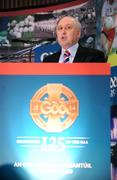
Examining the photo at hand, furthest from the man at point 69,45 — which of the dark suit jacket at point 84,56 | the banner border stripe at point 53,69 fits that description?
the banner border stripe at point 53,69

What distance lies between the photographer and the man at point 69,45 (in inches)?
40.2

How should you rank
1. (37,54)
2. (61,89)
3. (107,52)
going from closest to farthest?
(61,89) → (107,52) → (37,54)

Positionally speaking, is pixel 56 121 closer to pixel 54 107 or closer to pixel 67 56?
pixel 54 107

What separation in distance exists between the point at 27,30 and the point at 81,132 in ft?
2.09

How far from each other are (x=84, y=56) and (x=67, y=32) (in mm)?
122

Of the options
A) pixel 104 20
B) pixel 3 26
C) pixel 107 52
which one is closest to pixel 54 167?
pixel 107 52

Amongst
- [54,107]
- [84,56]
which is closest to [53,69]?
[54,107]

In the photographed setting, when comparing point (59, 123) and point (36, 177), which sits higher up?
point (59, 123)

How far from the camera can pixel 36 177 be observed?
0.67m

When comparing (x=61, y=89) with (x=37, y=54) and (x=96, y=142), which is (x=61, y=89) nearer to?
(x=96, y=142)

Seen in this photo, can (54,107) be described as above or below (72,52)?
below

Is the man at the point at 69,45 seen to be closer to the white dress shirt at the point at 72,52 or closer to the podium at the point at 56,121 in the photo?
the white dress shirt at the point at 72,52

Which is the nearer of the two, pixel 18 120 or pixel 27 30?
pixel 18 120

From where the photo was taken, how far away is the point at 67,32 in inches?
41.5
